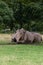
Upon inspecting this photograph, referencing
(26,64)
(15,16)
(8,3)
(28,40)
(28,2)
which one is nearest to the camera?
(26,64)

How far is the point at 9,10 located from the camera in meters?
17.3

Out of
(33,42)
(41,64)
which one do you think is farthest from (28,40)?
(41,64)

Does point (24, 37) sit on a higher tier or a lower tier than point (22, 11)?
lower

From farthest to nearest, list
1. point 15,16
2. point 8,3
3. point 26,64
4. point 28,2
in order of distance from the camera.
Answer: point 15,16 < point 8,3 < point 28,2 < point 26,64

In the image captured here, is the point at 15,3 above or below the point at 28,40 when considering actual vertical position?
above

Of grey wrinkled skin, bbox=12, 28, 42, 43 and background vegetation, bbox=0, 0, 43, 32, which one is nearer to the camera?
grey wrinkled skin, bbox=12, 28, 42, 43

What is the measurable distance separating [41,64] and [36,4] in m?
8.45

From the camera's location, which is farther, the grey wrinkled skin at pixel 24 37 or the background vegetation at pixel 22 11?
the background vegetation at pixel 22 11

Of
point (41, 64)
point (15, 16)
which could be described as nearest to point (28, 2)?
point (15, 16)

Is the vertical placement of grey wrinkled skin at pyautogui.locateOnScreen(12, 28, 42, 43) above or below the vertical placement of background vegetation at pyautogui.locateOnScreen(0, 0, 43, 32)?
below

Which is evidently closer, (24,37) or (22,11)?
(24,37)

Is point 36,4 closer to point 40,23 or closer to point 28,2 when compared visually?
point 28,2

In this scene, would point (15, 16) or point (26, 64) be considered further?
point (15, 16)

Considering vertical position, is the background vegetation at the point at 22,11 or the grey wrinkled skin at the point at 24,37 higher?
the background vegetation at the point at 22,11
